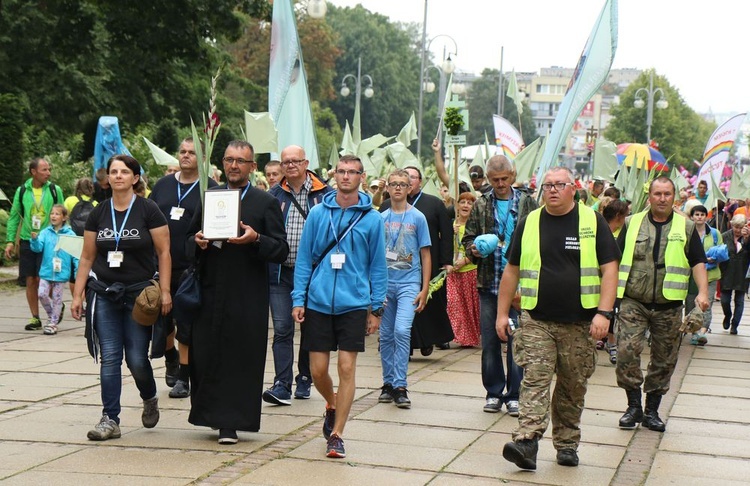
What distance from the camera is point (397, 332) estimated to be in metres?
9.49

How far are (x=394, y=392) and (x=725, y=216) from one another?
16.2 metres

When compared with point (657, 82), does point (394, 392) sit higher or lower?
lower

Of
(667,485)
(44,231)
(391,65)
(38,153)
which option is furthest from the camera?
(391,65)

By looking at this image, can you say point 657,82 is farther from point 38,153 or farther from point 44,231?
point 44,231

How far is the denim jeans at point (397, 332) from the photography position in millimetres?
9414

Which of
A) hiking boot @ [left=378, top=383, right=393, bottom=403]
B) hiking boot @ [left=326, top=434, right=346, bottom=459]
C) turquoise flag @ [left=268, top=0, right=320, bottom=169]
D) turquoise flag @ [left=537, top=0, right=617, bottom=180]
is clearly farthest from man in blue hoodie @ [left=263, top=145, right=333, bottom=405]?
turquoise flag @ [left=268, top=0, right=320, bottom=169]

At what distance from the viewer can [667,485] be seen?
22.8ft

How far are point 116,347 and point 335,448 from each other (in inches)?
63.0

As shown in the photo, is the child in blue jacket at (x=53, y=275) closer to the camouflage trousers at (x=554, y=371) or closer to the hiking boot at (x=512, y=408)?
the hiking boot at (x=512, y=408)

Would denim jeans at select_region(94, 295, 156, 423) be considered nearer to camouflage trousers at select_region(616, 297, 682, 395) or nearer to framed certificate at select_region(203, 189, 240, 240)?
framed certificate at select_region(203, 189, 240, 240)

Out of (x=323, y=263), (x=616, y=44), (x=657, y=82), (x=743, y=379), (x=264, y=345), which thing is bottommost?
(x=743, y=379)

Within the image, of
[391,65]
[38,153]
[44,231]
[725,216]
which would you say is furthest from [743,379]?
[391,65]

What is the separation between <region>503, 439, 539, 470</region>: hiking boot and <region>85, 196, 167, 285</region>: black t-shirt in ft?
8.31

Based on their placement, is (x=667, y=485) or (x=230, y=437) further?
(x=230, y=437)
